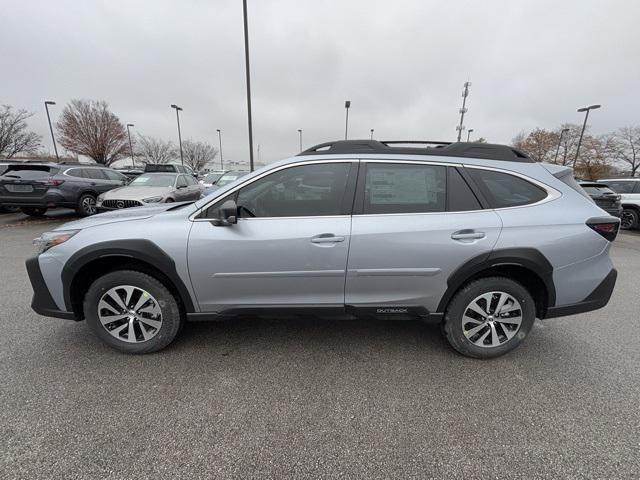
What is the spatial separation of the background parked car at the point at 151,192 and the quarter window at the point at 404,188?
635cm

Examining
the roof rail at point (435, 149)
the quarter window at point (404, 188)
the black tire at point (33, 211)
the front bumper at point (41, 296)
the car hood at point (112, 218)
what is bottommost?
the black tire at point (33, 211)

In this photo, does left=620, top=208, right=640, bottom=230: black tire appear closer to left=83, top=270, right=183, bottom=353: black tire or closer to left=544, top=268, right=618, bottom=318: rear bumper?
left=544, top=268, right=618, bottom=318: rear bumper

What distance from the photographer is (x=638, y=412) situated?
210 cm

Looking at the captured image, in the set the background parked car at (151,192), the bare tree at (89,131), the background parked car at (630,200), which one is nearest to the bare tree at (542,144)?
the background parked car at (630,200)

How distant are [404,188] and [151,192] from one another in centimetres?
765

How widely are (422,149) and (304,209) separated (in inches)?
47.0

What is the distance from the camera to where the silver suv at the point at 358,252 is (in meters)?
2.42

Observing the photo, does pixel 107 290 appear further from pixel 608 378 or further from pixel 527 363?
pixel 608 378

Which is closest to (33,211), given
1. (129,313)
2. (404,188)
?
(129,313)

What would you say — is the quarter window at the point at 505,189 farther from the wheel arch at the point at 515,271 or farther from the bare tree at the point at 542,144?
the bare tree at the point at 542,144

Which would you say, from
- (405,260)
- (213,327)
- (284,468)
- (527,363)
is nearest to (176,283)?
(213,327)

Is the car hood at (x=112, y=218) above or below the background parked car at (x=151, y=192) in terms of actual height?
above

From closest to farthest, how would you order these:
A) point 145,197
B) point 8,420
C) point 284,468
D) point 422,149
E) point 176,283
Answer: point 284,468
point 8,420
point 176,283
point 422,149
point 145,197

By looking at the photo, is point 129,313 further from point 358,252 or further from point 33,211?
point 33,211
